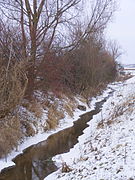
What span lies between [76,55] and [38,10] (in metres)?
9.70

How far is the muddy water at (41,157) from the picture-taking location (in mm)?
8492

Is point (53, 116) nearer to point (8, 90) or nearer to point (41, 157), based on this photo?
point (8, 90)

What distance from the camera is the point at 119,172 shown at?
5590mm

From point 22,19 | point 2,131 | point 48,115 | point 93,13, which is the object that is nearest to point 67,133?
point 48,115

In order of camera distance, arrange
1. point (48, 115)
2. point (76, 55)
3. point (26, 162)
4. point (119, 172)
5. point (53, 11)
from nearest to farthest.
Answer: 1. point (119, 172)
2. point (26, 162)
3. point (48, 115)
4. point (53, 11)
5. point (76, 55)

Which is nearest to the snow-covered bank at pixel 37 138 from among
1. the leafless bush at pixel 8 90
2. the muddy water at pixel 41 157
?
the muddy water at pixel 41 157

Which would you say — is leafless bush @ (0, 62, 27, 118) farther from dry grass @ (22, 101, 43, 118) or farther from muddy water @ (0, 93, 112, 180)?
dry grass @ (22, 101, 43, 118)

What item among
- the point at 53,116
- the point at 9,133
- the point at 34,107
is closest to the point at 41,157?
the point at 9,133

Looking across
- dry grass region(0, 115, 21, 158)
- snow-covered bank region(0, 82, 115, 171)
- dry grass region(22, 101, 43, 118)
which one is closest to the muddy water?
snow-covered bank region(0, 82, 115, 171)

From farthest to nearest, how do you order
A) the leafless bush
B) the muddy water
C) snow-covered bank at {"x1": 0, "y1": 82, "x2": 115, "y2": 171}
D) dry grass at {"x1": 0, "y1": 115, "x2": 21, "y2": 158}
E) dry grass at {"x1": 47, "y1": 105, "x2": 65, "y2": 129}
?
dry grass at {"x1": 47, "y1": 105, "x2": 65, "y2": 129}, the leafless bush, dry grass at {"x1": 0, "y1": 115, "x2": 21, "y2": 158}, snow-covered bank at {"x1": 0, "y1": 82, "x2": 115, "y2": 171}, the muddy water

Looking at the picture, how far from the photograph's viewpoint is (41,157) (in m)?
10.2

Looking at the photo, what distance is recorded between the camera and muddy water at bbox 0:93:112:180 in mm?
8492

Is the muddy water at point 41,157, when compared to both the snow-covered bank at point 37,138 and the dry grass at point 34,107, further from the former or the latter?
the dry grass at point 34,107

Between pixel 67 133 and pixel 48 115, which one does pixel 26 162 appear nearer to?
pixel 67 133
